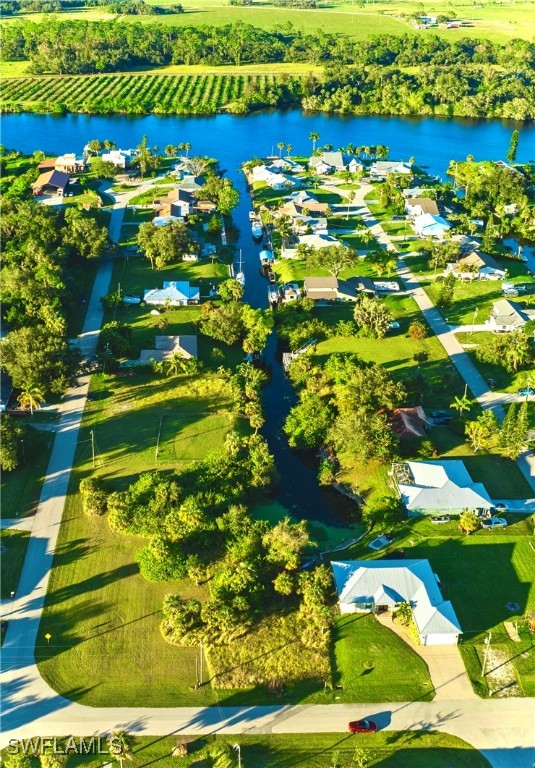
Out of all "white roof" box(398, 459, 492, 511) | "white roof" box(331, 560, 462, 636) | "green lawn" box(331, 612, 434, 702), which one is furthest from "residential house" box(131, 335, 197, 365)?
"green lawn" box(331, 612, 434, 702)

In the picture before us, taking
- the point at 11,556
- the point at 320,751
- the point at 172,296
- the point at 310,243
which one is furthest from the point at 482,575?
the point at 310,243

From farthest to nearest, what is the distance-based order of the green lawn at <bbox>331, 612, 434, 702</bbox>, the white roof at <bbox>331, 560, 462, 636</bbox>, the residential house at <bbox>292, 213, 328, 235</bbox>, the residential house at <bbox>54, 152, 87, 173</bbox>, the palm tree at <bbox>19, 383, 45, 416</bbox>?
the residential house at <bbox>54, 152, 87, 173</bbox>, the residential house at <bbox>292, 213, 328, 235</bbox>, the palm tree at <bbox>19, 383, 45, 416</bbox>, the white roof at <bbox>331, 560, 462, 636</bbox>, the green lawn at <bbox>331, 612, 434, 702</bbox>

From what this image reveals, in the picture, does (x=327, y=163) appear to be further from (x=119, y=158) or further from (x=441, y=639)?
(x=441, y=639)

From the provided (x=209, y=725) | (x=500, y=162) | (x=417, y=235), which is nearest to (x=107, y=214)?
(x=417, y=235)

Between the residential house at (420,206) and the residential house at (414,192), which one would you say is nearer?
the residential house at (420,206)

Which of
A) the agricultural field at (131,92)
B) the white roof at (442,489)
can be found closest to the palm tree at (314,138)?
the agricultural field at (131,92)

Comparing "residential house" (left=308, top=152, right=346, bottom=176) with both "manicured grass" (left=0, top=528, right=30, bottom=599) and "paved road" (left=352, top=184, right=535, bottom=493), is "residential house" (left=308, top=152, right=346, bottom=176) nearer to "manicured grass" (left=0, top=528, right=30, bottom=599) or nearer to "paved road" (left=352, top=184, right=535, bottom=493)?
"paved road" (left=352, top=184, right=535, bottom=493)

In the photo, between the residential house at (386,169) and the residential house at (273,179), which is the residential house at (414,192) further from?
the residential house at (273,179)

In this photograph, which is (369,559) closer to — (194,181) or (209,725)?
(209,725)
